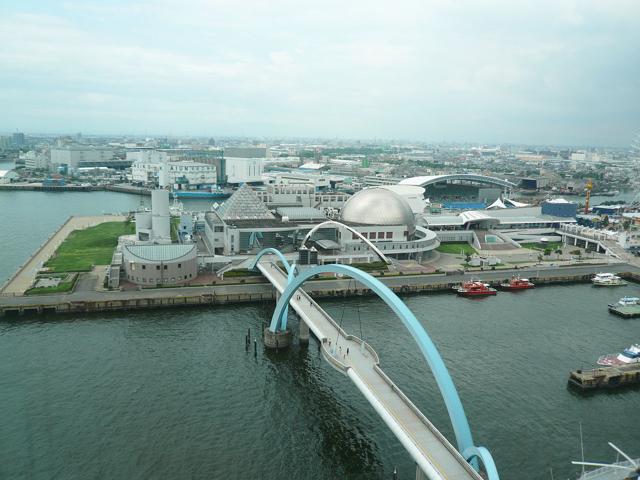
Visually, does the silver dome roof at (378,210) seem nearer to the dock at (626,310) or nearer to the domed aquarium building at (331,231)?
the domed aquarium building at (331,231)

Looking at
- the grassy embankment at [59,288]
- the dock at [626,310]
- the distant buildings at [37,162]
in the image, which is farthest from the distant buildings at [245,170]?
the dock at [626,310]

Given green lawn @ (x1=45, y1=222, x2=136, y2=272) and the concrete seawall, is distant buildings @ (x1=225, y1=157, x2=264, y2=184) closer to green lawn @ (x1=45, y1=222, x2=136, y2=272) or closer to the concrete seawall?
green lawn @ (x1=45, y1=222, x2=136, y2=272)

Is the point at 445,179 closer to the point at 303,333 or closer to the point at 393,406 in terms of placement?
the point at 303,333

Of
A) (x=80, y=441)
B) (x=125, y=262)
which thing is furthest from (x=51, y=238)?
(x=80, y=441)

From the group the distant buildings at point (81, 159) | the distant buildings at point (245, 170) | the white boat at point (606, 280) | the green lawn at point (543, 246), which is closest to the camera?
the white boat at point (606, 280)

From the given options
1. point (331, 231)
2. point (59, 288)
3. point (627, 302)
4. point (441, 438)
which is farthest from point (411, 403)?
point (331, 231)

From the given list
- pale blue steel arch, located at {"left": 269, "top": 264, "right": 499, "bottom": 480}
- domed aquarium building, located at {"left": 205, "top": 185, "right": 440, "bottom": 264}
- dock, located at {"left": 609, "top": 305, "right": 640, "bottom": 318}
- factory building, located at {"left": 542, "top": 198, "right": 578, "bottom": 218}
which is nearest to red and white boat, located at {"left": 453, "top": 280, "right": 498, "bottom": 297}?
dock, located at {"left": 609, "top": 305, "right": 640, "bottom": 318}

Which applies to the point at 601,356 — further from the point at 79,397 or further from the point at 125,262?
the point at 125,262

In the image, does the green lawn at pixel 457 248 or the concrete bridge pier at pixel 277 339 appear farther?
the green lawn at pixel 457 248

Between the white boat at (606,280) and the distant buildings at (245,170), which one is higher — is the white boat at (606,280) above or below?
below
